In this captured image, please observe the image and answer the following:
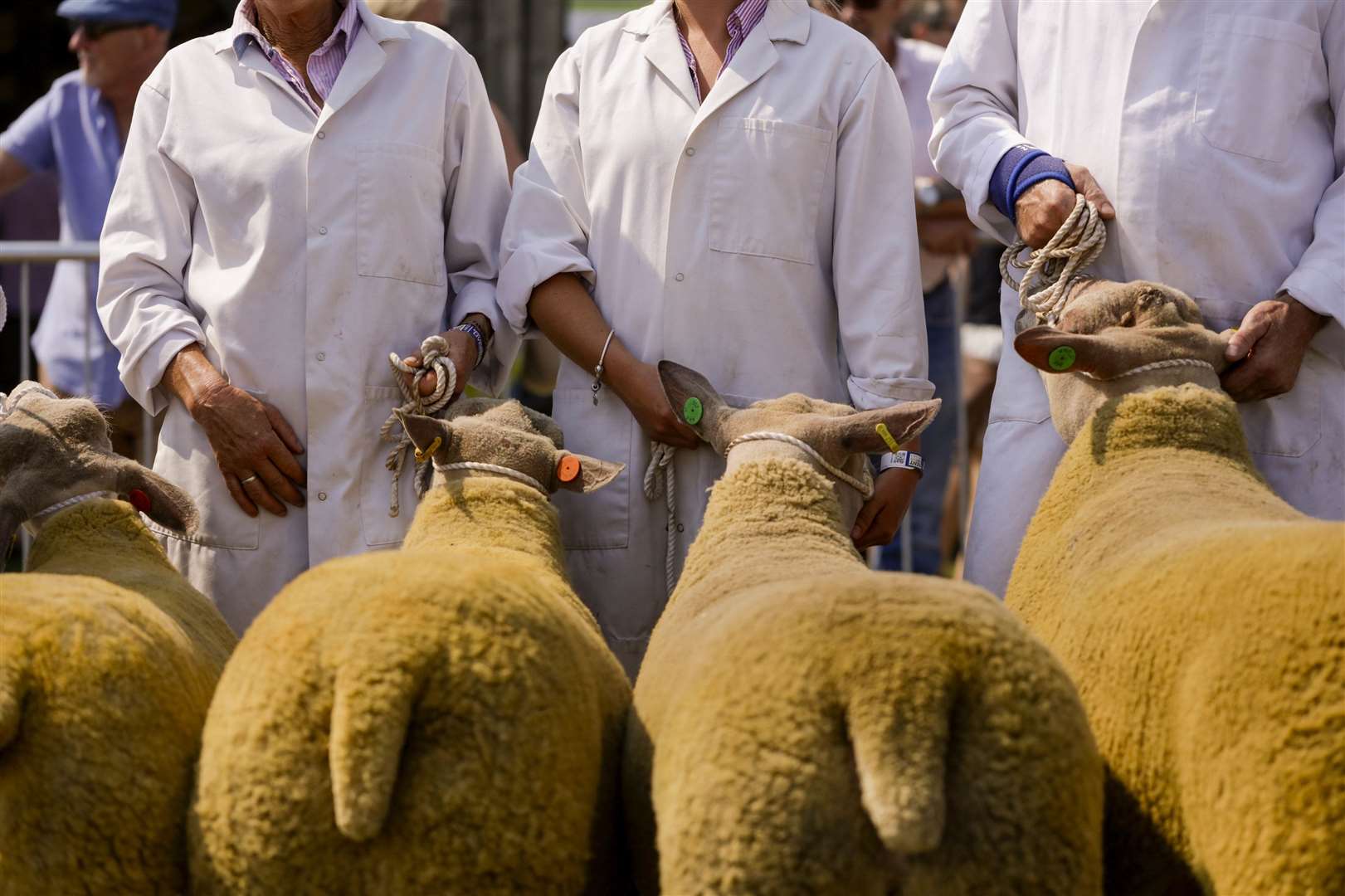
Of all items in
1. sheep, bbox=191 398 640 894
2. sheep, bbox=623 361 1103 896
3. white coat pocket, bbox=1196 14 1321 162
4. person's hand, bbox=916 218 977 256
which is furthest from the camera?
person's hand, bbox=916 218 977 256

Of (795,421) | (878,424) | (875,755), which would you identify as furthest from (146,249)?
(875,755)

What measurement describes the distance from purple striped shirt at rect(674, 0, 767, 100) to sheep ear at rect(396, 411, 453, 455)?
3.09 feet

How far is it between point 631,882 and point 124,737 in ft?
2.63

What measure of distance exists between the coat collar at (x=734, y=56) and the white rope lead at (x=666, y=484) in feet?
2.30

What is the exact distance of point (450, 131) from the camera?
365 centimetres

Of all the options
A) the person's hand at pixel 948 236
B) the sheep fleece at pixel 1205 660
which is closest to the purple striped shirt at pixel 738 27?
the sheep fleece at pixel 1205 660

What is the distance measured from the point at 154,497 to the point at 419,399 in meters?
0.58

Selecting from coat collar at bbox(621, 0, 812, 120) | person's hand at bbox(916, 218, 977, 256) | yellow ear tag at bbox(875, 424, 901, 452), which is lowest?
person's hand at bbox(916, 218, 977, 256)

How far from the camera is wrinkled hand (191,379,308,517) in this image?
11.3ft

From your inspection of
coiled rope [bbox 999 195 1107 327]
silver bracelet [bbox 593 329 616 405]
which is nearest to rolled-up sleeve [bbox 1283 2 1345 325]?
coiled rope [bbox 999 195 1107 327]

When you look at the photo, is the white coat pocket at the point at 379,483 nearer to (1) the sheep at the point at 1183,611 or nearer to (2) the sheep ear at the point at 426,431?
(2) the sheep ear at the point at 426,431

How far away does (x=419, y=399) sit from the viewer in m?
3.42

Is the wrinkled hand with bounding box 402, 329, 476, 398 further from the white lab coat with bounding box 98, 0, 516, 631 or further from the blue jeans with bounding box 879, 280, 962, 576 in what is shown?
the blue jeans with bounding box 879, 280, 962, 576

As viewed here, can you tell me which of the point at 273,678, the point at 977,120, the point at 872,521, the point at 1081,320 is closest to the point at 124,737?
the point at 273,678
